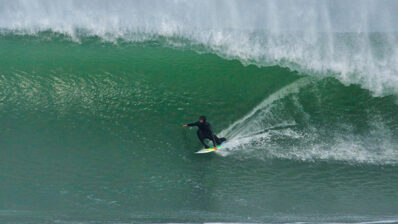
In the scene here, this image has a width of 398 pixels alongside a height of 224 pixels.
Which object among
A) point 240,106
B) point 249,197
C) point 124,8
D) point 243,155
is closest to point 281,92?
point 240,106

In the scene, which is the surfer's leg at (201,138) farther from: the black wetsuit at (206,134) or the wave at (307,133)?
the wave at (307,133)

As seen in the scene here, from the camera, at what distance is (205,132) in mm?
7602

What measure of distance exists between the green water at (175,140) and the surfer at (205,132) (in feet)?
0.91

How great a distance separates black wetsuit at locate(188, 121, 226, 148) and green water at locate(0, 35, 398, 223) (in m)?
0.27

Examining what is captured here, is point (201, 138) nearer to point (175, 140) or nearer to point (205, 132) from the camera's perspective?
point (205, 132)

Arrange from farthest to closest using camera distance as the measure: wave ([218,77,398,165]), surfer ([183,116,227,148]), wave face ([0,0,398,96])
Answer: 1. wave face ([0,0,398,96])
2. wave ([218,77,398,165])
3. surfer ([183,116,227,148])

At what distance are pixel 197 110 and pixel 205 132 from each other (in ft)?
4.00

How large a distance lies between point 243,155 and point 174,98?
2.32 metres

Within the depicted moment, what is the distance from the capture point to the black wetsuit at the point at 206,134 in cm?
754

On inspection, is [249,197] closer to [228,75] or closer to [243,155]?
[243,155]

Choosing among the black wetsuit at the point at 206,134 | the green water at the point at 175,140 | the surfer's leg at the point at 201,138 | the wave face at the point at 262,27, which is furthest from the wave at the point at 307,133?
the wave face at the point at 262,27

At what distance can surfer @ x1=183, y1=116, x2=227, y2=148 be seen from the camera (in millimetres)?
7520

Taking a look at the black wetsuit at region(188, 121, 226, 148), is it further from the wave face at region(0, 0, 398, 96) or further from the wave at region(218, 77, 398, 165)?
the wave face at region(0, 0, 398, 96)

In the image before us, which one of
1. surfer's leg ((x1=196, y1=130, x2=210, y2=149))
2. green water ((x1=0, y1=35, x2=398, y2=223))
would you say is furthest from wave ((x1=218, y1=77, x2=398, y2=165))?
surfer's leg ((x1=196, y1=130, x2=210, y2=149))
